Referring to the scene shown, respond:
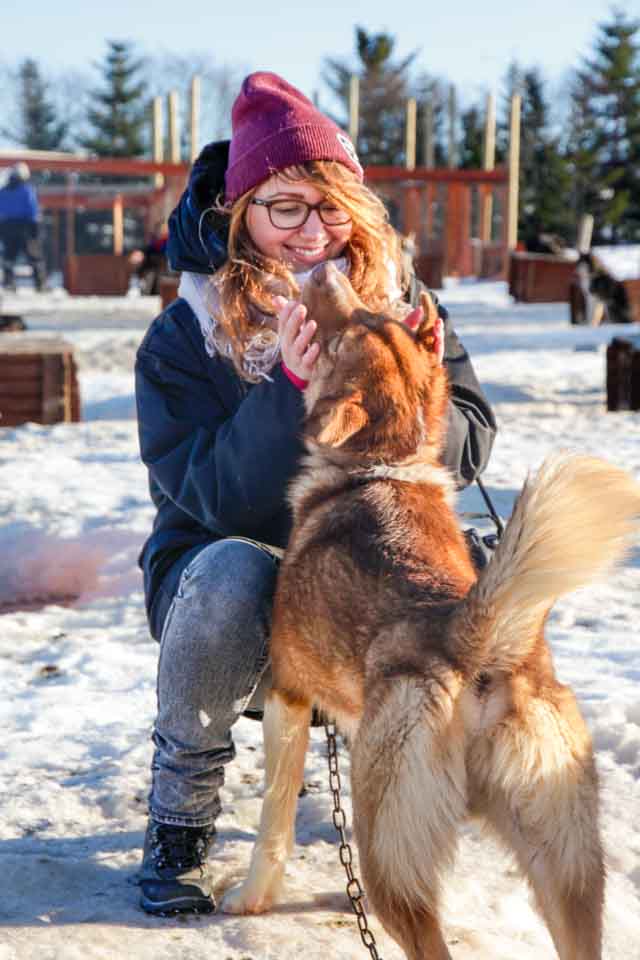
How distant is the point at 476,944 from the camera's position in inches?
97.8

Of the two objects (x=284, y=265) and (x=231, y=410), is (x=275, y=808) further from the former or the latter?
(x=284, y=265)

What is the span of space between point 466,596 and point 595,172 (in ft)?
160

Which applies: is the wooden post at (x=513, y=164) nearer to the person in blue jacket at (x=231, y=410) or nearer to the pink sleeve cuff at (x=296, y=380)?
the person in blue jacket at (x=231, y=410)

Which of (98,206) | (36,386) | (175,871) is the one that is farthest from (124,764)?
(98,206)

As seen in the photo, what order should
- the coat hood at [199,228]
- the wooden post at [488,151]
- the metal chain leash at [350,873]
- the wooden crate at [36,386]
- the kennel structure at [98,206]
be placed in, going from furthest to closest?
the wooden post at [488,151] → the kennel structure at [98,206] → the wooden crate at [36,386] → the coat hood at [199,228] → the metal chain leash at [350,873]

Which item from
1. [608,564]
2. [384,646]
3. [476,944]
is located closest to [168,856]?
[476,944]

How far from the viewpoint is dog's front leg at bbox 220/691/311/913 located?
8.64ft

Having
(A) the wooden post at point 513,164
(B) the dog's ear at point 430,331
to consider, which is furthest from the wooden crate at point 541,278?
(B) the dog's ear at point 430,331

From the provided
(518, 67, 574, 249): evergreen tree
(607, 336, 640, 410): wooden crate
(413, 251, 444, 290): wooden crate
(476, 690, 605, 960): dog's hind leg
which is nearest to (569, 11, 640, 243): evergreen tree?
(518, 67, 574, 249): evergreen tree

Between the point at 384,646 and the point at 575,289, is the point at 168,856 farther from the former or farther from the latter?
the point at 575,289

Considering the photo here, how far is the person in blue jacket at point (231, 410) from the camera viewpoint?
2.63 m

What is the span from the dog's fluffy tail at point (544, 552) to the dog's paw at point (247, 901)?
100cm

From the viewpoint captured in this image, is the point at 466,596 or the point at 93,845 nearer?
the point at 466,596

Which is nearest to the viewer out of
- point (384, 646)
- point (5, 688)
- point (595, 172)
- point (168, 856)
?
→ point (384, 646)
